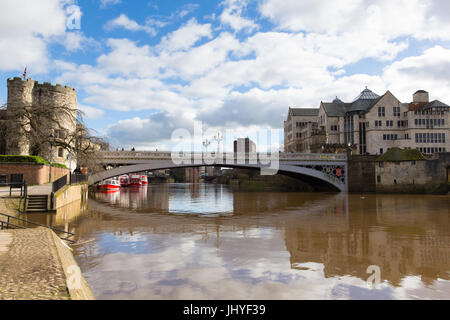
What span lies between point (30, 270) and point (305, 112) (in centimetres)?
8330

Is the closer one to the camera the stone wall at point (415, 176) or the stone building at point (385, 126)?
the stone wall at point (415, 176)

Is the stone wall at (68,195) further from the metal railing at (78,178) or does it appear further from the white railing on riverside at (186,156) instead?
the white railing on riverside at (186,156)

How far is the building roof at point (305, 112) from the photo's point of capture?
8356 centimetres

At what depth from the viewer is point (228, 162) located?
143 feet

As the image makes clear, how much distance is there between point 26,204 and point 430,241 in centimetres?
2026

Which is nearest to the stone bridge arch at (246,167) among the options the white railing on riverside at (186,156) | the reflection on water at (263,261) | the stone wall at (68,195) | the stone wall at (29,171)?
the white railing on riverside at (186,156)

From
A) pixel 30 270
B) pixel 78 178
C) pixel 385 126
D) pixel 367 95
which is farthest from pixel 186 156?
pixel 367 95

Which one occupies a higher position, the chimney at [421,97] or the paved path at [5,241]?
the chimney at [421,97]

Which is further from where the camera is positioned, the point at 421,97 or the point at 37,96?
the point at 421,97

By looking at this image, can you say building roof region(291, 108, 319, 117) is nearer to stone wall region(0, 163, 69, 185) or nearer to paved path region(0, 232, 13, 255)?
stone wall region(0, 163, 69, 185)

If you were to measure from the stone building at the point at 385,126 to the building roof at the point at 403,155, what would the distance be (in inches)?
301

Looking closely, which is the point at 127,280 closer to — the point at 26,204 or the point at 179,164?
the point at 26,204

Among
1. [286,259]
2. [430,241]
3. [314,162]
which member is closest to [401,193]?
[314,162]

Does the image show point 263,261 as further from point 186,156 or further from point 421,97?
point 421,97
